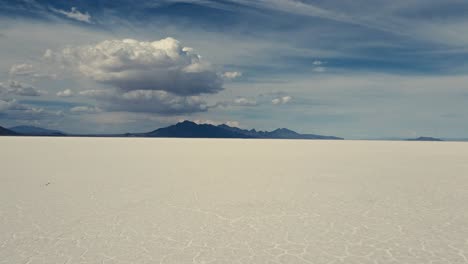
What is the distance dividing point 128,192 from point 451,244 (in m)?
6.84

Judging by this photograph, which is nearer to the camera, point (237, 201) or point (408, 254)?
point (408, 254)

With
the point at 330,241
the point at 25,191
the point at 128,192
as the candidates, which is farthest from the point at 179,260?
the point at 25,191

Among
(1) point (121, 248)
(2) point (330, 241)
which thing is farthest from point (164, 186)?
(2) point (330, 241)

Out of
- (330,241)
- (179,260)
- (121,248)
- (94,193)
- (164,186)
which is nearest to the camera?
(179,260)

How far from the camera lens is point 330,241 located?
5070 millimetres

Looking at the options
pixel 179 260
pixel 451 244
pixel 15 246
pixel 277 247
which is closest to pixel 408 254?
pixel 451 244

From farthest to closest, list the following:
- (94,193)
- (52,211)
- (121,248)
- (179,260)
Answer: (94,193), (52,211), (121,248), (179,260)

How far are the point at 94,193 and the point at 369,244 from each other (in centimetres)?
645

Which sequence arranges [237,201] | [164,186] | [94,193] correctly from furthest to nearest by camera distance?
[164,186] → [94,193] → [237,201]

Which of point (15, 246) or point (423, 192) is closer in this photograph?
point (15, 246)

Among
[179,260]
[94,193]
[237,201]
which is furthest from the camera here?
[94,193]

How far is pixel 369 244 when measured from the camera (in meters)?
4.93

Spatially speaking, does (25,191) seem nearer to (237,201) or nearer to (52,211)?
(52,211)

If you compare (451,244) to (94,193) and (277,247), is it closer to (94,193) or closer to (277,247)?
(277,247)
